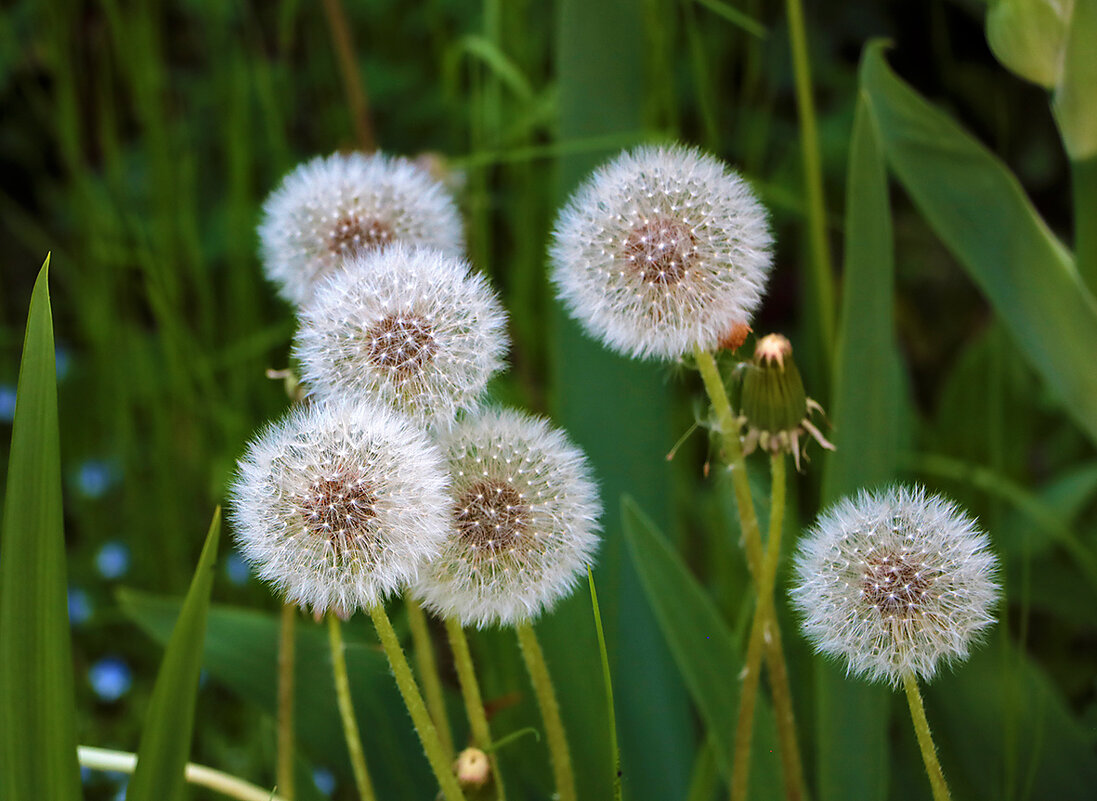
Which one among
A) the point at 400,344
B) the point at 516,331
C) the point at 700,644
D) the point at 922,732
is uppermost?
the point at 516,331

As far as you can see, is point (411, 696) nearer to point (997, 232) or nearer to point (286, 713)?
point (286, 713)

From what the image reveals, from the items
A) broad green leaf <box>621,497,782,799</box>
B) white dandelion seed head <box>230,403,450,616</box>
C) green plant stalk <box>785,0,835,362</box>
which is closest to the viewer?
white dandelion seed head <box>230,403,450,616</box>

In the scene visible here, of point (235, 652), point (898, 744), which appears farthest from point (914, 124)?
point (235, 652)

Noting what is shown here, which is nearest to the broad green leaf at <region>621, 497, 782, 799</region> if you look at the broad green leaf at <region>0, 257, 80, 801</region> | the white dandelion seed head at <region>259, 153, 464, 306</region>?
the white dandelion seed head at <region>259, 153, 464, 306</region>

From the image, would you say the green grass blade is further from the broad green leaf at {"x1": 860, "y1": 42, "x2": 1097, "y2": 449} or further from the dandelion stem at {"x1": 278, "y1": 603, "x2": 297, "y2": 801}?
the broad green leaf at {"x1": 860, "y1": 42, "x2": 1097, "y2": 449}

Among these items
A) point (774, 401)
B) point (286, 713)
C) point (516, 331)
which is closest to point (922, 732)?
point (774, 401)

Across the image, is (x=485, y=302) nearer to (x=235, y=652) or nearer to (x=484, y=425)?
(x=484, y=425)

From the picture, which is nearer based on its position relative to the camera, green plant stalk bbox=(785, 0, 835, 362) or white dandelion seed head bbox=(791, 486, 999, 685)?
white dandelion seed head bbox=(791, 486, 999, 685)
